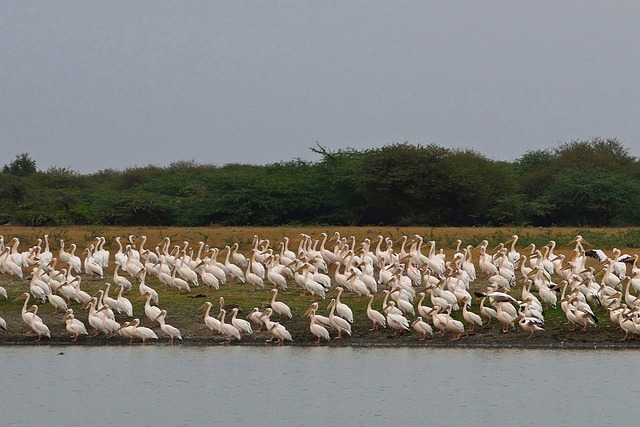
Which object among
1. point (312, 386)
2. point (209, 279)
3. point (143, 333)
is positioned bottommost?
point (312, 386)

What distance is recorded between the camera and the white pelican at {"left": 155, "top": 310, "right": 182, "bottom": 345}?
22.8 m

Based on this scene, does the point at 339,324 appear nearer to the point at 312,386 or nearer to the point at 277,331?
the point at 277,331

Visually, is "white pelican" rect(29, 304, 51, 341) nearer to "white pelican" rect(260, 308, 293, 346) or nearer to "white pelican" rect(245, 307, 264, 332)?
"white pelican" rect(245, 307, 264, 332)

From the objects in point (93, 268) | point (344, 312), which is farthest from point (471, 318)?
point (93, 268)

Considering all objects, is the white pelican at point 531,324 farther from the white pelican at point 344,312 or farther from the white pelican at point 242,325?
the white pelican at point 242,325

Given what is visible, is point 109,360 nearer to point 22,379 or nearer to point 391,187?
point 22,379

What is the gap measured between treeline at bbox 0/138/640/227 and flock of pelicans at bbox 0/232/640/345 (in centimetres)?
1508

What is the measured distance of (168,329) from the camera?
2283 centimetres

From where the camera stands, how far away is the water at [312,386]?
18.0 m

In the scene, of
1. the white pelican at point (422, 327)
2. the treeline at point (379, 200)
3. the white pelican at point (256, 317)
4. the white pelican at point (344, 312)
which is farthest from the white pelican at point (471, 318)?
the treeline at point (379, 200)

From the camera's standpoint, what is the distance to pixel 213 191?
48688 millimetres

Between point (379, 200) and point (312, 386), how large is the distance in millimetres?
25621

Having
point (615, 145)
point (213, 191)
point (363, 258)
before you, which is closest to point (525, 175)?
point (615, 145)

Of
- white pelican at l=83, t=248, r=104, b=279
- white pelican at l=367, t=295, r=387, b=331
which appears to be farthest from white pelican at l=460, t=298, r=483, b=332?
white pelican at l=83, t=248, r=104, b=279
